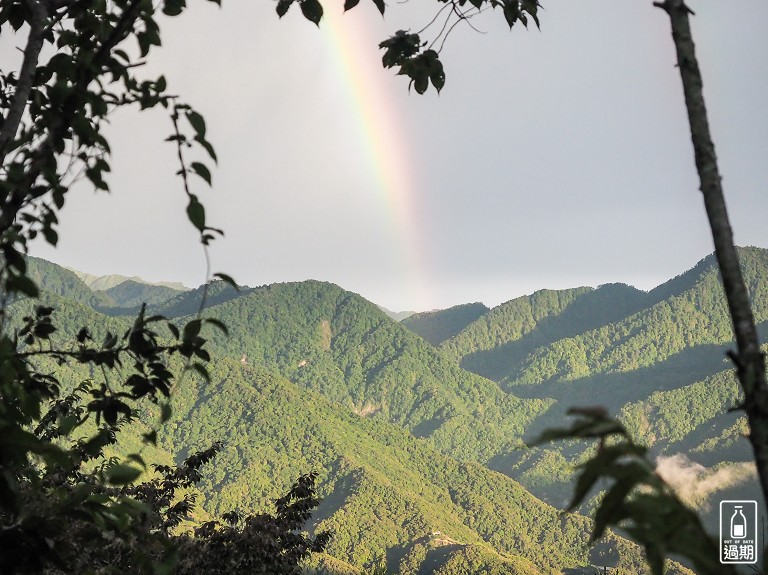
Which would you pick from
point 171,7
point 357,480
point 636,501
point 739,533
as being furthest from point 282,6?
point 357,480

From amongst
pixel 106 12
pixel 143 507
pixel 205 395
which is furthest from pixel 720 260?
pixel 205 395

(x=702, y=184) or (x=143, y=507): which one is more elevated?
(x=702, y=184)

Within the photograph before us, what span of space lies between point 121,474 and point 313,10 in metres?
1.53

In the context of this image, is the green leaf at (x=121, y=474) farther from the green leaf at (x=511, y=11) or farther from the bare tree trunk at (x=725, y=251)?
the green leaf at (x=511, y=11)

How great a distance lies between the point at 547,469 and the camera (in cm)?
19325

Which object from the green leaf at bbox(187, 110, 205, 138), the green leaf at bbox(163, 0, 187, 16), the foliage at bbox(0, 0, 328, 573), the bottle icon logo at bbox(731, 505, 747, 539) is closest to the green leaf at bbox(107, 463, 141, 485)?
the foliage at bbox(0, 0, 328, 573)

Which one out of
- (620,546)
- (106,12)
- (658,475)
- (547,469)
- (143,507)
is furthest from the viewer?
(547,469)

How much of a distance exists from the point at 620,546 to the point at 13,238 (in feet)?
435

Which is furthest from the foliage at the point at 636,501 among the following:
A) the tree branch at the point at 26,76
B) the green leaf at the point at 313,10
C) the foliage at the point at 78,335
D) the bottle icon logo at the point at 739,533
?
the green leaf at the point at 313,10

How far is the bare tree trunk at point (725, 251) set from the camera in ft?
3.58

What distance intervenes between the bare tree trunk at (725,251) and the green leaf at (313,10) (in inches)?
47.3

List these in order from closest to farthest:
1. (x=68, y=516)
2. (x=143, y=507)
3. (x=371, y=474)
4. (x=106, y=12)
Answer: (x=68, y=516) < (x=143, y=507) < (x=106, y=12) < (x=371, y=474)

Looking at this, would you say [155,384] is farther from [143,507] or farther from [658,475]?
[658,475]

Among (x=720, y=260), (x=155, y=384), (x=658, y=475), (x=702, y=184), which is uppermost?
(x=702, y=184)
